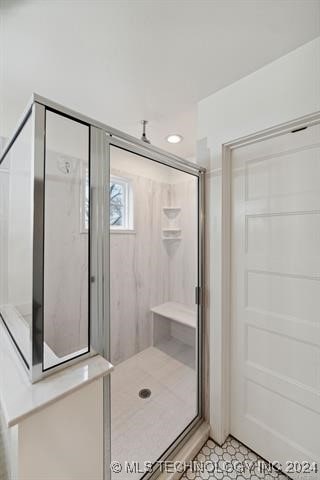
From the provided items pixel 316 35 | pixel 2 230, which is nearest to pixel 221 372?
pixel 2 230

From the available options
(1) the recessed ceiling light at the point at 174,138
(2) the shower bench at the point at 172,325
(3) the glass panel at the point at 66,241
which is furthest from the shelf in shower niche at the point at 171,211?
(3) the glass panel at the point at 66,241

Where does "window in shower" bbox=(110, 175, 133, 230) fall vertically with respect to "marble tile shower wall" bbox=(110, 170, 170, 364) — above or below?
above

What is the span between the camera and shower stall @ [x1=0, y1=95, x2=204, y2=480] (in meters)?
0.87

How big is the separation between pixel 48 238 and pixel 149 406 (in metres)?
1.69

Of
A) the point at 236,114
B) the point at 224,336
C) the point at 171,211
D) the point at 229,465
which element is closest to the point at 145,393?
the point at 229,465

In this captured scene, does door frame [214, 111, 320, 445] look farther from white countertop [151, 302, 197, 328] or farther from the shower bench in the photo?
the shower bench

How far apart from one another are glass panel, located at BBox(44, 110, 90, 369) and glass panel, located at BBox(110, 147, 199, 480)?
760mm

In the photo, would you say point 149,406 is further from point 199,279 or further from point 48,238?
point 48,238

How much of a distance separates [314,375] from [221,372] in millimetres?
542

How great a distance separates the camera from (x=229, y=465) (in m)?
1.31

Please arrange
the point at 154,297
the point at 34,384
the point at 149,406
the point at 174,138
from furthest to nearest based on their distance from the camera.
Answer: the point at 154,297, the point at 174,138, the point at 149,406, the point at 34,384

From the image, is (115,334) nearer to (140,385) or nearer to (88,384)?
(140,385)

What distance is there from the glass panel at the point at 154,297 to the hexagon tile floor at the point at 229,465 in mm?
304

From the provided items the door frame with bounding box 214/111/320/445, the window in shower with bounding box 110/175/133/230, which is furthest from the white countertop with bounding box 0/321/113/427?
the window in shower with bounding box 110/175/133/230
